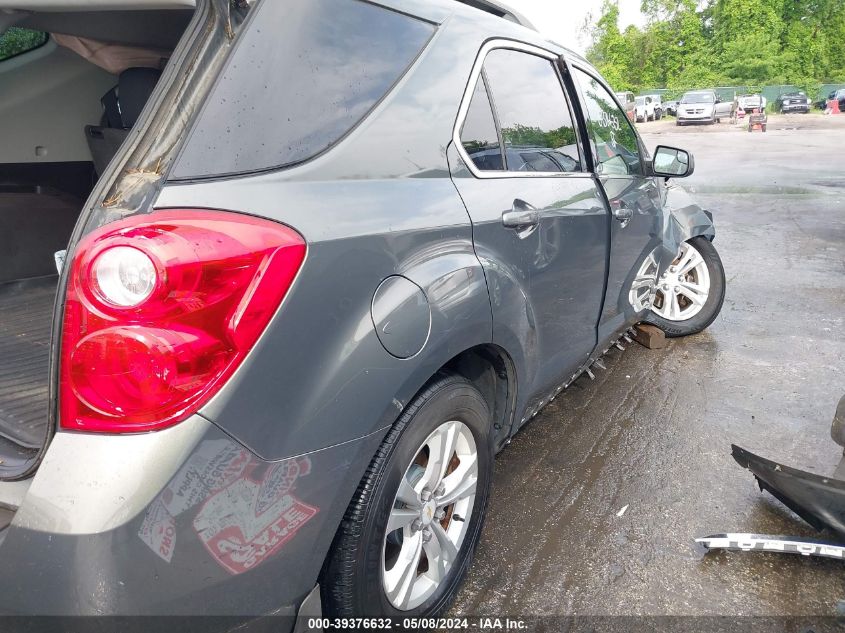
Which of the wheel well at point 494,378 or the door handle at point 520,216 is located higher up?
the door handle at point 520,216

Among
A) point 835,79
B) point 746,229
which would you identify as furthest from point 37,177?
point 835,79

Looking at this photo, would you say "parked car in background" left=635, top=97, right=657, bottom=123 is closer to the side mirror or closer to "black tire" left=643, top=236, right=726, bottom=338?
"black tire" left=643, top=236, right=726, bottom=338

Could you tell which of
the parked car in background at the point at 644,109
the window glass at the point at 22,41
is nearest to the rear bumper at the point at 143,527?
the window glass at the point at 22,41

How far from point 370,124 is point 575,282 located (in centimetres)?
126

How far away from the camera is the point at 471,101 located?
2.09 metres

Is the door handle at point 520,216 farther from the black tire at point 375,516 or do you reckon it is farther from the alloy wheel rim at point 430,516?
the alloy wheel rim at point 430,516

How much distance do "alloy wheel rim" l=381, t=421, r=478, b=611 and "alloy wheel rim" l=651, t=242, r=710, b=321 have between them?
287 cm

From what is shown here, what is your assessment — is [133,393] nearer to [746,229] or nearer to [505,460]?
[505,460]

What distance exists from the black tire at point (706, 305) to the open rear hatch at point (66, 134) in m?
3.56

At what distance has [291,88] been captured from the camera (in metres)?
1.48

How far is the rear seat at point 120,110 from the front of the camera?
2908mm

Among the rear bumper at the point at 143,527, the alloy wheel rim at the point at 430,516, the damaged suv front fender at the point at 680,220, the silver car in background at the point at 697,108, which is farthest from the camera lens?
the silver car in background at the point at 697,108

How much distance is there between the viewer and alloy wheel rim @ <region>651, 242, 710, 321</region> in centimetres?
444

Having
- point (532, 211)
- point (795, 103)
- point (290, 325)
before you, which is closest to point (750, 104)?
point (795, 103)
